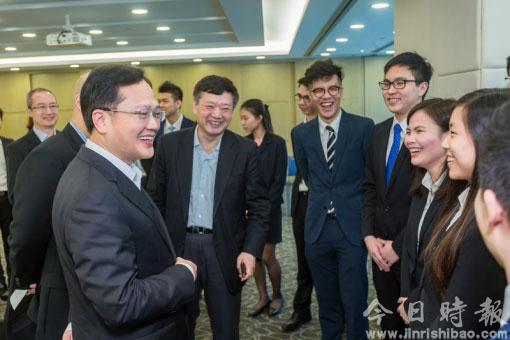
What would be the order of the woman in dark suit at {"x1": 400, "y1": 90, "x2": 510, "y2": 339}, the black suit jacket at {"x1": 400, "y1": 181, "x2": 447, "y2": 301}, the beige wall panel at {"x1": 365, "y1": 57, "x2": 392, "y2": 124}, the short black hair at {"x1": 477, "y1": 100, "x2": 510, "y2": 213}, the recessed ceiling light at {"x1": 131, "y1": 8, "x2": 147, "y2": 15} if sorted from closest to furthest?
the short black hair at {"x1": 477, "y1": 100, "x2": 510, "y2": 213}
the woman in dark suit at {"x1": 400, "y1": 90, "x2": 510, "y2": 339}
the black suit jacket at {"x1": 400, "y1": 181, "x2": 447, "y2": 301}
the recessed ceiling light at {"x1": 131, "y1": 8, "x2": 147, "y2": 15}
the beige wall panel at {"x1": 365, "y1": 57, "x2": 392, "y2": 124}

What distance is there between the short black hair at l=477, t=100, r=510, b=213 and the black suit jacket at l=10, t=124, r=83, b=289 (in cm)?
168

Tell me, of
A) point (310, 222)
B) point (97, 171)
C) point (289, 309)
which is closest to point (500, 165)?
point (97, 171)

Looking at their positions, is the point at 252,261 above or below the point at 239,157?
below

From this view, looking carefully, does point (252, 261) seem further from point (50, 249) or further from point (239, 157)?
point (50, 249)

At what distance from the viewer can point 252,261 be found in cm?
234

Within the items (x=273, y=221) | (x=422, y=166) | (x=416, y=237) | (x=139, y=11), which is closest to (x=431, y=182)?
(x=422, y=166)

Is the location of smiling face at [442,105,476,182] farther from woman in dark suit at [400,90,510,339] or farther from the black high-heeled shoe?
the black high-heeled shoe

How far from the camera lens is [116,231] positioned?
51.8 inches

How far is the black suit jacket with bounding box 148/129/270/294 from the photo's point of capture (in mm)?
2346

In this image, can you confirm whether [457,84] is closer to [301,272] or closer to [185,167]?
[185,167]

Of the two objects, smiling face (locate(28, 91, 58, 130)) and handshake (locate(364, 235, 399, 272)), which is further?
smiling face (locate(28, 91, 58, 130))

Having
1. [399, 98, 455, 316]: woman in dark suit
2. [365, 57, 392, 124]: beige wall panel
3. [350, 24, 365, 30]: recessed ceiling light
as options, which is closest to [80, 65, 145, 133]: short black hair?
[399, 98, 455, 316]: woman in dark suit

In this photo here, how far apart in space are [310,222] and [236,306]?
2.44ft

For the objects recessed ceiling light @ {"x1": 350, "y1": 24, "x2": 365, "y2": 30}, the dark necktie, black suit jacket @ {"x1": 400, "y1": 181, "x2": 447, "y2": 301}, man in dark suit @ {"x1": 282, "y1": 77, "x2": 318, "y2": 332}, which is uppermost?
recessed ceiling light @ {"x1": 350, "y1": 24, "x2": 365, "y2": 30}
